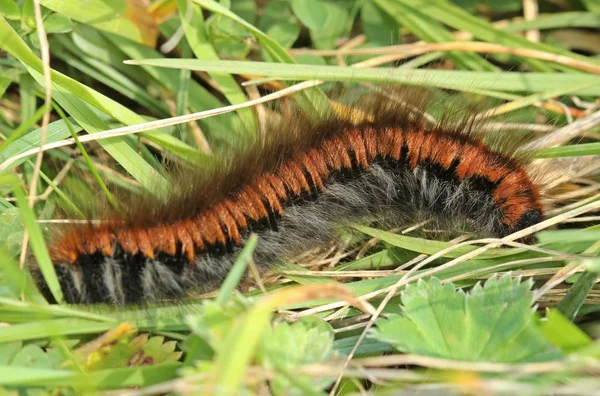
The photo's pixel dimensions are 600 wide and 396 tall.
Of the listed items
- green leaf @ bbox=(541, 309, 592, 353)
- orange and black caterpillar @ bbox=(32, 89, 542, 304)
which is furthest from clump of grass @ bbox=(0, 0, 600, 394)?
orange and black caterpillar @ bbox=(32, 89, 542, 304)

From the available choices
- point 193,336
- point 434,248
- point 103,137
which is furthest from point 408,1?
point 193,336

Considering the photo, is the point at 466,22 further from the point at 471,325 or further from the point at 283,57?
the point at 471,325

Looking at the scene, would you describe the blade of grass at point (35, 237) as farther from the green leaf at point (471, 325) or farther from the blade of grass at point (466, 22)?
the blade of grass at point (466, 22)

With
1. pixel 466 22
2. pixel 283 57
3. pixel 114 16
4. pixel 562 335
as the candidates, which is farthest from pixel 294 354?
pixel 466 22

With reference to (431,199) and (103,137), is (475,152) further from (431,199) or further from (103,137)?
(103,137)

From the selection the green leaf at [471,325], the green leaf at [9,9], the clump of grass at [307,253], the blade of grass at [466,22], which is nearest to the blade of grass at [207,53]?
the clump of grass at [307,253]

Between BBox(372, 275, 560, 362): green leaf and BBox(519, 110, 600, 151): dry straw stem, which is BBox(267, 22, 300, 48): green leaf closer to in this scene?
BBox(519, 110, 600, 151): dry straw stem

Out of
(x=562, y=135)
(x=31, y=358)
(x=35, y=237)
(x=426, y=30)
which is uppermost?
(x=426, y=30)
